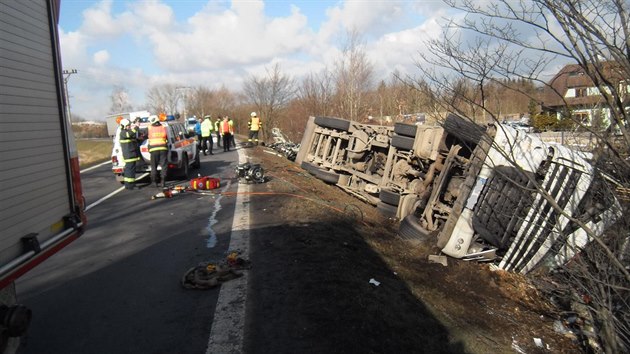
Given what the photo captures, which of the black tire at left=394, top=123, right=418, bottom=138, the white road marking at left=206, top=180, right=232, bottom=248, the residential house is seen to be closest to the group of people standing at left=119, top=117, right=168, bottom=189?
the white road marking at left=206, top=180, right=232, bottom=248

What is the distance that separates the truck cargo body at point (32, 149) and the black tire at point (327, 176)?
289 inches

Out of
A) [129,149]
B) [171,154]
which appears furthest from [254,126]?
[129,149]

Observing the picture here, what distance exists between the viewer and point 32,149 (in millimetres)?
3012

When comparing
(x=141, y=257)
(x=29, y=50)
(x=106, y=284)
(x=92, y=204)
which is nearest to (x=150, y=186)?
(x=92, y=204)

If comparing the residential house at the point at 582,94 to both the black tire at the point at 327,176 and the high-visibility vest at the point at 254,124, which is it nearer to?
the black tire at the point at 327,176

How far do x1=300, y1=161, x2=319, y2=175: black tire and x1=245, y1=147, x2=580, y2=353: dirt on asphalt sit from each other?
4.70 meters

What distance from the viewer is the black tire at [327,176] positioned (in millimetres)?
10648

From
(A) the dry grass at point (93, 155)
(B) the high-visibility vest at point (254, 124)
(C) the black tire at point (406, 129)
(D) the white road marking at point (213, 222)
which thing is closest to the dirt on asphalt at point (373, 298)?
(D) the white road marking at point (213, 222)

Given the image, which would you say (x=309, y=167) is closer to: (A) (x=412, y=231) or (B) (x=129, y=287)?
(A) (x=412, y=231)

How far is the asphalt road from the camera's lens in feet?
10.6

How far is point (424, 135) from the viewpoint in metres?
7.79

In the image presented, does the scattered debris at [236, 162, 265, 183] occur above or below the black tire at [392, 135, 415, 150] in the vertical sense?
below

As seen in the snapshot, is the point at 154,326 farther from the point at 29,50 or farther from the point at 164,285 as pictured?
the point at 29,50

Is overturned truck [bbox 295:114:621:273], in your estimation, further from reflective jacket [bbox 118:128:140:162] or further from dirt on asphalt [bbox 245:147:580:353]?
reflective jacket [bbox 118:128:140:162]
